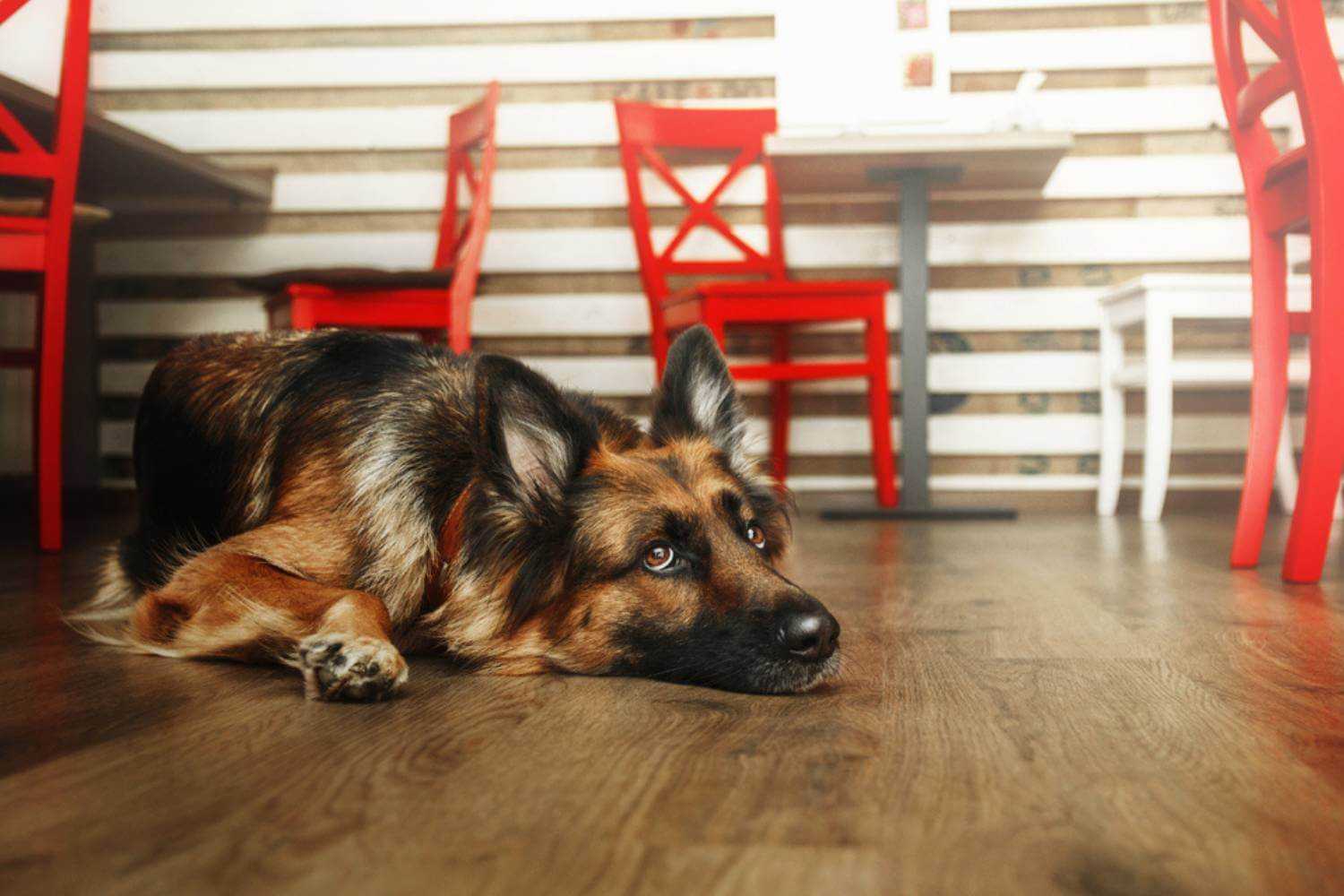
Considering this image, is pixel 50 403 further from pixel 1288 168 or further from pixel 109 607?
pixel 1288 168

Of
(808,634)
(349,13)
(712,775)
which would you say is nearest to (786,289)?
(349,13)

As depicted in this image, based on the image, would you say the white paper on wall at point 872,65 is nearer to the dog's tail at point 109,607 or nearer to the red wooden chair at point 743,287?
the red wooden chair at point 743,287

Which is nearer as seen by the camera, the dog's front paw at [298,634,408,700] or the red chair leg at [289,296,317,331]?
the dog's front paw at [298,634,408,700]

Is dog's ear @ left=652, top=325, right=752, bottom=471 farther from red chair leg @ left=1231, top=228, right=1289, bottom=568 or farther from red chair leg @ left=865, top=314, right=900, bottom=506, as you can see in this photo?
red chair leg @ left=865, top=314, right=900, bottom=506

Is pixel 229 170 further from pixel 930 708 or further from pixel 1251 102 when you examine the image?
pixel 930 708

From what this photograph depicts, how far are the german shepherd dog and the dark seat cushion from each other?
1987mm

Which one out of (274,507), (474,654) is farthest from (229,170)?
(474,654)

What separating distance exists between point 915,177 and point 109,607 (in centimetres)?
337

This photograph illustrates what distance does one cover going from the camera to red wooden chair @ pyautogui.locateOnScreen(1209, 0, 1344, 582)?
249cm

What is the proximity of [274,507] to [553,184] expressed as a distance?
373 centimetres

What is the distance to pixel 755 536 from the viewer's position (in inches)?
72.9

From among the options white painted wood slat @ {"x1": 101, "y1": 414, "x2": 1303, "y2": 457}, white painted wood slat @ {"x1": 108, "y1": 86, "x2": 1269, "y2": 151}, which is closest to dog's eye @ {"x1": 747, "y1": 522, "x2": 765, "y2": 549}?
white painted wood slat @ {"x1": 101, "y1": 414, "x2": 1303, "y2": 457}

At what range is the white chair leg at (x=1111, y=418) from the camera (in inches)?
195

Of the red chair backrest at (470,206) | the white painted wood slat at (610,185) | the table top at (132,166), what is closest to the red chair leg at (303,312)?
the red chair backrest at (470,206)
